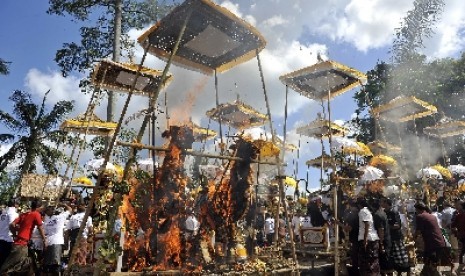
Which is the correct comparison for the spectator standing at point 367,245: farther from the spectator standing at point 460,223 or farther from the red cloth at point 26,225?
the red cloth at point 26,225

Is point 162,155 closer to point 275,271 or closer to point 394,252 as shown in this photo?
point 275,271

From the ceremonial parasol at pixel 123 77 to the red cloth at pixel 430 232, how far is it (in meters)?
8.00

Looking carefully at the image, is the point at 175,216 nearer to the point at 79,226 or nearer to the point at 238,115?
the point at 79,226

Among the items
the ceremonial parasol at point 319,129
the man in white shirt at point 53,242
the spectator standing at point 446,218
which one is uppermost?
the ceremonial parasol at point 319,129

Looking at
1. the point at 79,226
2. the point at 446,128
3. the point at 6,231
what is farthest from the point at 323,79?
the point at 446,128

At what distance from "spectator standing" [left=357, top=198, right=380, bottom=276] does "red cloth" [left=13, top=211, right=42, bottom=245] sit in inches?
335

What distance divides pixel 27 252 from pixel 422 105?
14.8m

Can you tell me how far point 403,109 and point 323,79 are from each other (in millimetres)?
5789

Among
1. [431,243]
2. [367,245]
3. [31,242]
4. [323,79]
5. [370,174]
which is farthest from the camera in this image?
[370,174]

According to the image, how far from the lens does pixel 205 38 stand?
841 centimetres

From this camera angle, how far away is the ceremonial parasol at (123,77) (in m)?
10.6

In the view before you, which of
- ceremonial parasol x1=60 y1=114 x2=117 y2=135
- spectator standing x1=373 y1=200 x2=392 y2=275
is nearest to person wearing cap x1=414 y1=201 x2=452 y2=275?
spectator standing x1=373 y1=200 x2=392 y2=275

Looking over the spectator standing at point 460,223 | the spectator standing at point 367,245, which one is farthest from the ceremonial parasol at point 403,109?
the spectator standing at point 367,245

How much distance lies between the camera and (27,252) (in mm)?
10484
